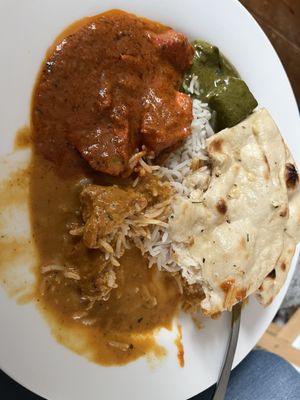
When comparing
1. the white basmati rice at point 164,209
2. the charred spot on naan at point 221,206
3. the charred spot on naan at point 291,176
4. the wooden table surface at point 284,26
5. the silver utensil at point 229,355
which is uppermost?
the wooden table surface at point 284,26

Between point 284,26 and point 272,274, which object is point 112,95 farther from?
point 284,26

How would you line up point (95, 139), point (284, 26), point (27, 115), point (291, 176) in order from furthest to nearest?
1. point (284, 26)
2. point (291, 176)
3. point (95, 139)
4. point (27, 115)

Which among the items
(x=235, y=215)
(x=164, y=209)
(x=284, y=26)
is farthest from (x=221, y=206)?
(x=284, y=26)

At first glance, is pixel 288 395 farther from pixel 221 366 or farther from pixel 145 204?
pixel 145 204

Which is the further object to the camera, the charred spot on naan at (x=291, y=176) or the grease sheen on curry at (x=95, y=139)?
the charred spot on naan at (x=291, y=176)

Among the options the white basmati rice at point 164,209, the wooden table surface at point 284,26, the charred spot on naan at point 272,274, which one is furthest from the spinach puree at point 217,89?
the charred spot on naan at point 272,274

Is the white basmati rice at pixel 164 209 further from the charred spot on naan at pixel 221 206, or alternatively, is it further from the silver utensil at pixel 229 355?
the silver utensil at pixel 229 355

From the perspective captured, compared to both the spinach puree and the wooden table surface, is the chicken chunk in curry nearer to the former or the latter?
the spinach puree

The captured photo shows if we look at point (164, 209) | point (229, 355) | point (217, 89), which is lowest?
point (229, 355)
